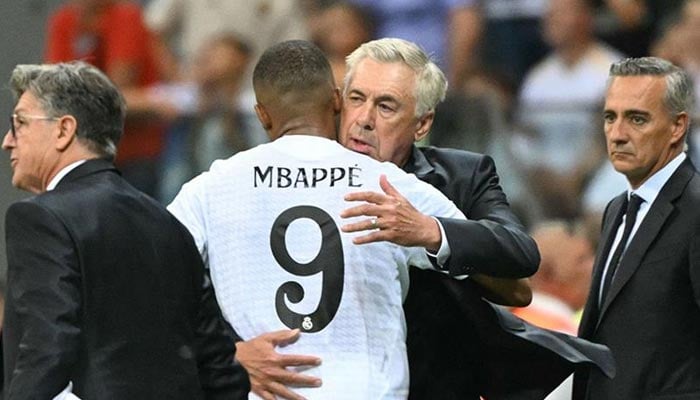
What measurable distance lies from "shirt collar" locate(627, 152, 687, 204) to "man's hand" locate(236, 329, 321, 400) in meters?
1.19

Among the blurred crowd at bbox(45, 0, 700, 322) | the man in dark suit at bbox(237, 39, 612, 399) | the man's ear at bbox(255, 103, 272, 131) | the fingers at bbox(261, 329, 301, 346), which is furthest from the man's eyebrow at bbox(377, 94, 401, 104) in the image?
the blurred crowd at bbox(45, 0, 700, 322)

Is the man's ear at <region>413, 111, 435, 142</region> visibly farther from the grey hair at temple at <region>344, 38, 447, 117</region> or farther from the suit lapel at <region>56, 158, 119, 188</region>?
the suit lapel at <region>56, 158, 119, 188</region>

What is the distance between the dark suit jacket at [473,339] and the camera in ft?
13.3

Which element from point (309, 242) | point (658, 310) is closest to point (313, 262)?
point (309, 242)

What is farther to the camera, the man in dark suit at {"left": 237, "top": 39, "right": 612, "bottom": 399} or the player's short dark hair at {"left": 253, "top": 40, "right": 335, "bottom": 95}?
the man in dark suit at {"left": 237, "top": 39, "right": 612, "bottom": 399}

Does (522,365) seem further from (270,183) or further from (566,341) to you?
(270,183)

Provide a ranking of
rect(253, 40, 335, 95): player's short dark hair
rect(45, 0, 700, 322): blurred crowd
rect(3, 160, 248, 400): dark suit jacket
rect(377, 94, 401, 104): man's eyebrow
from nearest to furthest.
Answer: rect(3, 160, 248, 400): dark suit jacket < rect(253, 40, 335, 95): player's short dark hair < rect(377, 94, 401, 104): man's eyebrow < rect(45, 0, 700, 322): blurred crowd

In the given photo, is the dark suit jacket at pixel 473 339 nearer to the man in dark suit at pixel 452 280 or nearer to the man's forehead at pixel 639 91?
the man in dark suit at pixel 452 280

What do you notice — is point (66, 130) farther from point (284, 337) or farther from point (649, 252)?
point (649, 252)

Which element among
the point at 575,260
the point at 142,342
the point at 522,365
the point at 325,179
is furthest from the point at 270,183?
the point at 575,260

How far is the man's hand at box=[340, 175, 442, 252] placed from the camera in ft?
11.9

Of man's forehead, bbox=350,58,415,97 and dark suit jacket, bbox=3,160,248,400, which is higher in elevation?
man's forehead, bbox=350,58,415,97

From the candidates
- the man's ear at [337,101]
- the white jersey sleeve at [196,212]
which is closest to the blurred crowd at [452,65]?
the man's ear at [337,101]

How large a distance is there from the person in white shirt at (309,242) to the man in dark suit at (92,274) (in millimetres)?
125
